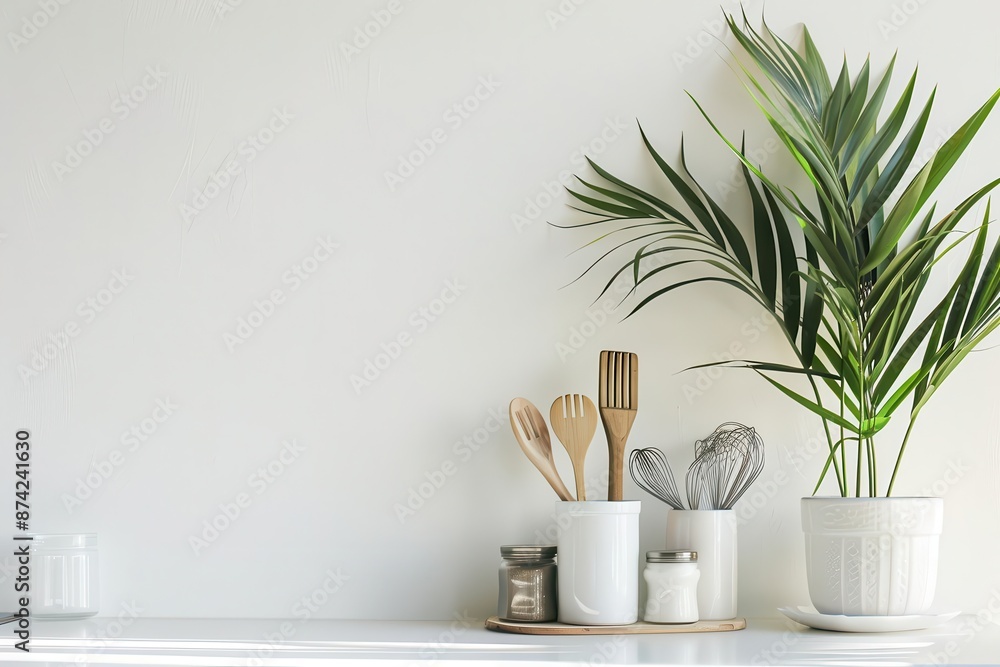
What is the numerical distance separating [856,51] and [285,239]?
0.87 m

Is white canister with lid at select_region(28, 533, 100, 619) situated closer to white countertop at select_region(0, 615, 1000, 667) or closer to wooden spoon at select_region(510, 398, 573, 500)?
white countertop at select_region(0, 615, 1000, 667)

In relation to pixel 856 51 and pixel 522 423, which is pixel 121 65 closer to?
pixel 522 423

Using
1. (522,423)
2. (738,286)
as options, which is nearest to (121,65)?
(522,423)

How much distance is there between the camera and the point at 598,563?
3.46 feet

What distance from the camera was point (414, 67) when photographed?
4.24 ft

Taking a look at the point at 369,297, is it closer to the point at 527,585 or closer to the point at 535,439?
the point at 535,439

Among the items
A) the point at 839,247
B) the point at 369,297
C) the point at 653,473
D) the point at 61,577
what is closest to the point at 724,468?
the point at 653,473

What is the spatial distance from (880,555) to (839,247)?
37 centimetres

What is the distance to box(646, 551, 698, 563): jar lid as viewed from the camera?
1.06 m

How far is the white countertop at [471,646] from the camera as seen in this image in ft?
2.99

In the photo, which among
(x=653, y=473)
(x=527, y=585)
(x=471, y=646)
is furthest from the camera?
(x=653, y=473)

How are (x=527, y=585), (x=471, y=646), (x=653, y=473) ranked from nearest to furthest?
(x=471, y=646), (x=527, y=585), (x=653, y=473)

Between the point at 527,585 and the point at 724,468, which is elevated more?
the point at 724,468

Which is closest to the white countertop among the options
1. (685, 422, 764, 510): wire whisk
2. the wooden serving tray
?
the wooden serving tray
